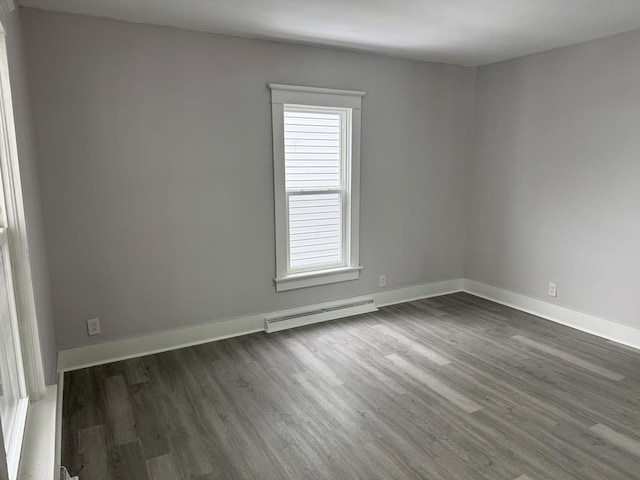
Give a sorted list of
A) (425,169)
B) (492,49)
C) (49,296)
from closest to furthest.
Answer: (49,296) < (492,49) < (425,169)

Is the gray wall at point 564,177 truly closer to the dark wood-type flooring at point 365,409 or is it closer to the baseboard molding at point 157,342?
the dark wood-type flooring at point 365,409

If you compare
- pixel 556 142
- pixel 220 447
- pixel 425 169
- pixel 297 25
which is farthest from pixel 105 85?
pixel 556 142

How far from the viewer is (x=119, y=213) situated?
3.14 m

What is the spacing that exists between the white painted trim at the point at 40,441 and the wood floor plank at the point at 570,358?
3.34 meters

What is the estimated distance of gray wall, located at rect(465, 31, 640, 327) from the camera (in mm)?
3439

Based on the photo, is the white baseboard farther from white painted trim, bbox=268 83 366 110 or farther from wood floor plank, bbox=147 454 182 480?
white painted trim, bbox=268 83 366 110

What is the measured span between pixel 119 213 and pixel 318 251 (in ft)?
5.81

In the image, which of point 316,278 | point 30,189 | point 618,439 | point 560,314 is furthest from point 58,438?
point 560,314

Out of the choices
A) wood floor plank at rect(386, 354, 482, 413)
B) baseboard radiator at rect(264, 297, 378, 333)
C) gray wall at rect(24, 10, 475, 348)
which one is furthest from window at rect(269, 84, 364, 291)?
wood floor plank at rect(386, 354, 482, 413)

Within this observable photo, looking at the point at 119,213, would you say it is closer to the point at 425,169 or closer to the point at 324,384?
the point at 324,384

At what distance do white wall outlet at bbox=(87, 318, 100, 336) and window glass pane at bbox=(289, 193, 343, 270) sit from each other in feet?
5.35

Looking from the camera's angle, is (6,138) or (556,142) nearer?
(6,138)

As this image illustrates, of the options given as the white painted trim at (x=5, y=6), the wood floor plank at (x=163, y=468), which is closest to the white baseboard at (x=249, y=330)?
the wood floor plank at (x=163, y=468)

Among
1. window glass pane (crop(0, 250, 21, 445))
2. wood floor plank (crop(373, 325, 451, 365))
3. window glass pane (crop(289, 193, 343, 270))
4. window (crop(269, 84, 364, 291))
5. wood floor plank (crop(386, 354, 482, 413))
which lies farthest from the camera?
window glass pane (crop(289, 193, 343, 270))
